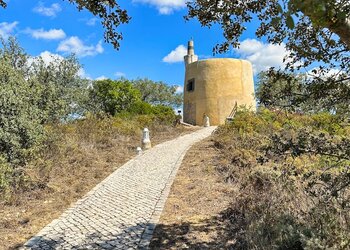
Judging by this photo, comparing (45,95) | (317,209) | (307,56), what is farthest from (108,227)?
(45,95)

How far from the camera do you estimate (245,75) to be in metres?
26.7

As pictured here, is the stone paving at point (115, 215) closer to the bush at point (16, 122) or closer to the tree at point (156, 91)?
the bush at point (16, 122)

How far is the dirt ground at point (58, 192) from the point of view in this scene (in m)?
5.61

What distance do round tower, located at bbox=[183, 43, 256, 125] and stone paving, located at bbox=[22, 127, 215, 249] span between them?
1636 centimetres

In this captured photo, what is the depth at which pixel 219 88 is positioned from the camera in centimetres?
2584

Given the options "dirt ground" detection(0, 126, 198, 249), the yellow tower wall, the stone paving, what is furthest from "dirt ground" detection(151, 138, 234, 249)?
the yellow tower wall

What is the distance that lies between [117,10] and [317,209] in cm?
328

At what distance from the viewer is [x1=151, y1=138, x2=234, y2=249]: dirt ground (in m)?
4.86

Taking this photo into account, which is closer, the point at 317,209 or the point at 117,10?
the point at 117,10

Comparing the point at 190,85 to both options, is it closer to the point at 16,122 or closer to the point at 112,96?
the point at 112,96

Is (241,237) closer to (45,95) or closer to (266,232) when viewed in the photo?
(266,232)

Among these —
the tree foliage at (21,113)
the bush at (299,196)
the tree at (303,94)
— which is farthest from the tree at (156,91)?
the tree at (303,94)

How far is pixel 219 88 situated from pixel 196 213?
67.5 feet

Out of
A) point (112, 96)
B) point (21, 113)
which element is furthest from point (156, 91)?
point (21, 113)
